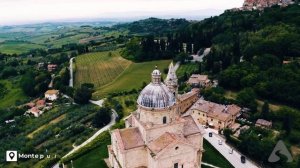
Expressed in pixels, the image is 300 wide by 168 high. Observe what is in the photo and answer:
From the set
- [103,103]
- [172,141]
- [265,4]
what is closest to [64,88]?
[103,103]

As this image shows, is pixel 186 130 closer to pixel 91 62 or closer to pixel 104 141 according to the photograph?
pixel 104 141

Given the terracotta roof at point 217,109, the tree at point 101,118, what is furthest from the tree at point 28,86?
the terracotta roof at point 217,109

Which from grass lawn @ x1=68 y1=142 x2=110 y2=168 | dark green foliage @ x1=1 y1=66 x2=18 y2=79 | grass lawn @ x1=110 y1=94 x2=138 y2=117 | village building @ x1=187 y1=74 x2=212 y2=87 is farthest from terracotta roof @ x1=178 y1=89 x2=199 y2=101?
dark green foliage @ x1=1 y1=66 x2=18 y2=79

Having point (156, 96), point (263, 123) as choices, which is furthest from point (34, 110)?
point (263, 123)

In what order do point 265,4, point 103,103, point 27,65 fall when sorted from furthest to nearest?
point 265,4 < point 27,65 < point 103,103

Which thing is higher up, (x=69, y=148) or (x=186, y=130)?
(x=186, y=130)

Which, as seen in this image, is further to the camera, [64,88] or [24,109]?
[64,88]

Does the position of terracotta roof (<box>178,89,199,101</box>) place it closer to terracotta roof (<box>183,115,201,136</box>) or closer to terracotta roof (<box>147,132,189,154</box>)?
terracotta roof (<box>183,115,201,136</box>)

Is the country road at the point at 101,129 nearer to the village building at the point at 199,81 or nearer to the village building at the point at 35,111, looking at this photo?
the village building at the point at 35,111
